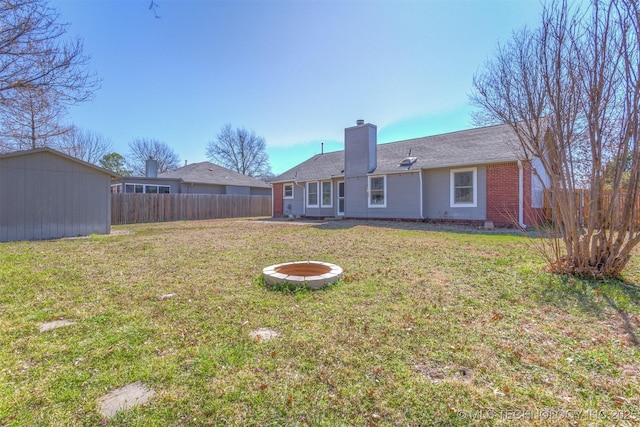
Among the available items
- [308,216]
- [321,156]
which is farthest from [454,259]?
[321,156]

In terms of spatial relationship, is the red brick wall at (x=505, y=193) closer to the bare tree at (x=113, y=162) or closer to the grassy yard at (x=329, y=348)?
the grassy yard at (x=329, y=348)

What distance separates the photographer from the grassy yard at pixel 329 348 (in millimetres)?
1810

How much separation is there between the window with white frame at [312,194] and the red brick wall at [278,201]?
2.45 meters

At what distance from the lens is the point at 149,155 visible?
40562 millimetres

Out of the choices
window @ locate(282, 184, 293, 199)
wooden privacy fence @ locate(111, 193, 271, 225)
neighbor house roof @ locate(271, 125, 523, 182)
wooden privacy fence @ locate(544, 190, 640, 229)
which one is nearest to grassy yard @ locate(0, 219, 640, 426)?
wooden privacy fence @ locate(544, 190, 640, 229)

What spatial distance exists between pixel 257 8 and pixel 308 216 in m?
11.5

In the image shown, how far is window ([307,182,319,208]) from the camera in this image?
1727 centimetres

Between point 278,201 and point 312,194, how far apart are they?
3088 millimetres

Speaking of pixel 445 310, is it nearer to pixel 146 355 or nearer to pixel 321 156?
pixel 146 355

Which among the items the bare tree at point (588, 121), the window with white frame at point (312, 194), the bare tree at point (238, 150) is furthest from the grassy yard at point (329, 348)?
the bare tree at point (238, 150)

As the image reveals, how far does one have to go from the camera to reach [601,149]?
14.1 ft

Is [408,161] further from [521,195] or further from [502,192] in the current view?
[521,195]

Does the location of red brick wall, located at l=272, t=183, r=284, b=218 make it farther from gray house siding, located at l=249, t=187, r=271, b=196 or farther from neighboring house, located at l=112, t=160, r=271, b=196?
gray house siding, located at l=249, t=187, r=271, b=196

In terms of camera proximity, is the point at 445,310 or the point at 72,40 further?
the point at 72,40
